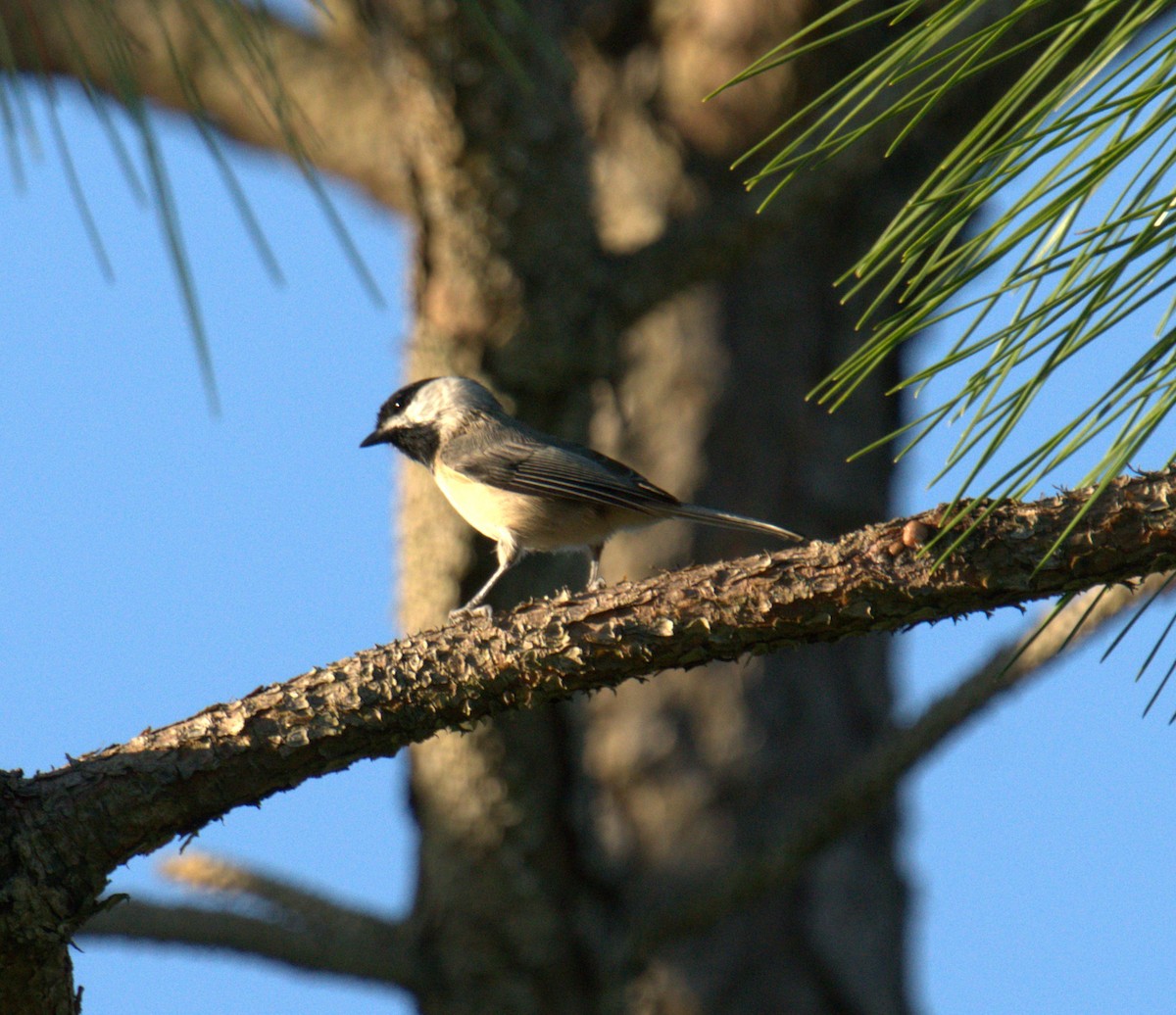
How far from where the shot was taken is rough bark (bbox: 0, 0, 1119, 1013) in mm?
2164

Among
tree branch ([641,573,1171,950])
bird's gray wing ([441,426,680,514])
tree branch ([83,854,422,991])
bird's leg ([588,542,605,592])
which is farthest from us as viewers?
bird's leg ([588,542,605,592])

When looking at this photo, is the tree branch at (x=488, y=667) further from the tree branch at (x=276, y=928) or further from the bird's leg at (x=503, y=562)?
the bird's leg at (x=503, y=562)

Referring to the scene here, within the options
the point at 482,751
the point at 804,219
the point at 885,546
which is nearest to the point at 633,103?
the point at 804,219

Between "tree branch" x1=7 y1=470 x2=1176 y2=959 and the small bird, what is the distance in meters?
1.67

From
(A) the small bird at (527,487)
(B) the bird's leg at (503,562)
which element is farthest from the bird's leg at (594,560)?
(B) the bird's leg at (503,562)

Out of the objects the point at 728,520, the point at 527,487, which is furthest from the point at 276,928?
the point at 728,520

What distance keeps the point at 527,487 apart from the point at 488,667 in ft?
6.10

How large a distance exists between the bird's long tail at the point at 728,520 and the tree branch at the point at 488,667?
1.31 meters

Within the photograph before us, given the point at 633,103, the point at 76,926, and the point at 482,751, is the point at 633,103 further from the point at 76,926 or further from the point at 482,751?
the point at 76,926

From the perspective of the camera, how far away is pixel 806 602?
78.7 inches

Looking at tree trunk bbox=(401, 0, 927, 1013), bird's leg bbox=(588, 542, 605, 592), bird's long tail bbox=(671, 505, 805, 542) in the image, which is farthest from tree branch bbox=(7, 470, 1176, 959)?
tree trunk bbox=(401, 0, 927, 1013)

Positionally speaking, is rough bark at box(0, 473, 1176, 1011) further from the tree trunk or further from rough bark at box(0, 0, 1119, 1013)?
the tree trunk

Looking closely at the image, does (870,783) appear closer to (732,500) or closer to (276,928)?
(276,928)

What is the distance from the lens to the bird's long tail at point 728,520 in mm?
3469
